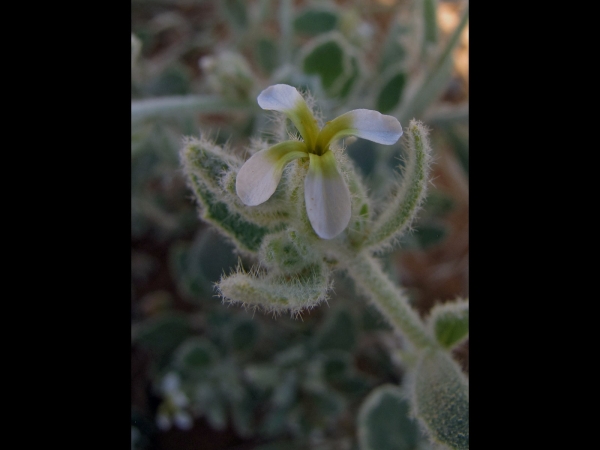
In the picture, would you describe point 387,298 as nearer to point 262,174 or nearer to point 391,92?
point 262,174

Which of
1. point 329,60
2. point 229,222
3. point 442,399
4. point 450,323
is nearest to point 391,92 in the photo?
point 329,60

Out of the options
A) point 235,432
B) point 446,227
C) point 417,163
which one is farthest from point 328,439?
point 417,163

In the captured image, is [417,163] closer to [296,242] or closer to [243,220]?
[296,242]

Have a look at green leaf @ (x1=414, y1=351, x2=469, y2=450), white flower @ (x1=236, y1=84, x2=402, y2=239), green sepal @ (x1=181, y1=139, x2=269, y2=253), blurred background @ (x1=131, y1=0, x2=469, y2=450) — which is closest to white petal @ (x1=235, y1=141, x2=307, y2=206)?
white flower @ (x1=236, y1=84, x2=402, y2=239)

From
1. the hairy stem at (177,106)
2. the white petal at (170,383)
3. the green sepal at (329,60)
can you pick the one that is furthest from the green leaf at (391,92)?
the white petal at (170,383)

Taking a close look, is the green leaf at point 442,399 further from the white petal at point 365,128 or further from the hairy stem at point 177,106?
the hairy stem at point 177,106
